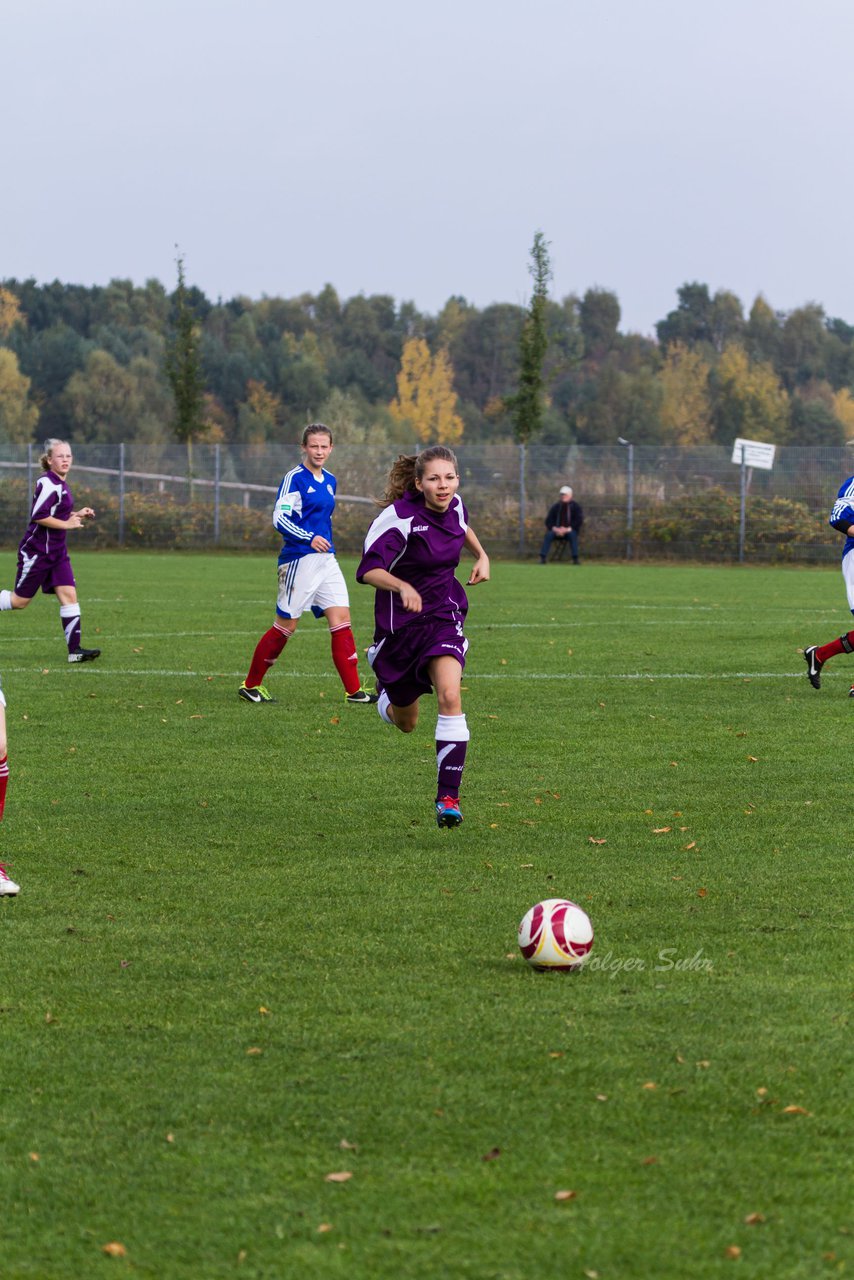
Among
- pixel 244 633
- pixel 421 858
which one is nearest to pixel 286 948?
pixel 421 858

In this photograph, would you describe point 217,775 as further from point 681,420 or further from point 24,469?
point 681,420

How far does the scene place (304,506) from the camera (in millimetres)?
12055

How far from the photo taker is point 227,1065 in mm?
4262

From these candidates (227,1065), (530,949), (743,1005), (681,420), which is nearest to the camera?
(227,1065)

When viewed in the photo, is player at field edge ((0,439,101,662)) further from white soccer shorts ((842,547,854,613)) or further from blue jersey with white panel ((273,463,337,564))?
white soccer shorts ((842,547,854,613))

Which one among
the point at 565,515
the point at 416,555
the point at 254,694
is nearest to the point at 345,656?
the point at 254,694

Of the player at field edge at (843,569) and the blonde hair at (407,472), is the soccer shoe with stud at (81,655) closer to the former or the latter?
the player at field edge at (843,569)

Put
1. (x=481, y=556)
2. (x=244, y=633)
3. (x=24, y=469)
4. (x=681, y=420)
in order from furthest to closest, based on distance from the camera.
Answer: (x=681, y=420) → (x=24, y=469) → (x=244, y=633) → (x=481, y=556)

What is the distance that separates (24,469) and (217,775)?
114 ft

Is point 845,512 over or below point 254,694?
over

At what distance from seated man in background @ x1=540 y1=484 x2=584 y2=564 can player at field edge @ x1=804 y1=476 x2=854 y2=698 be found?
929 inches

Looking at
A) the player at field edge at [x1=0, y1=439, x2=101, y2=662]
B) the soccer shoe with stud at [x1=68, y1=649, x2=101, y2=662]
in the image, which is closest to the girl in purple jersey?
the player at field edge at [x1=0, y1=439, x2=101, y2=662]

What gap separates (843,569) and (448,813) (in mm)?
6332

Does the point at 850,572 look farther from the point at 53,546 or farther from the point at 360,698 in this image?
the point at 53,546
